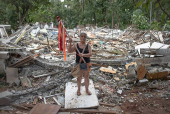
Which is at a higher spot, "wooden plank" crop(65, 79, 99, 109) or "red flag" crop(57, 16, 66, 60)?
"red flag" crop(57, 16, 66, 60)

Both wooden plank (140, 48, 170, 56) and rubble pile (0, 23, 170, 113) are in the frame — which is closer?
rubble pile (0, 23, 170, 113)

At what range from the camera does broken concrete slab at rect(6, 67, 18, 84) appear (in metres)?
5.37

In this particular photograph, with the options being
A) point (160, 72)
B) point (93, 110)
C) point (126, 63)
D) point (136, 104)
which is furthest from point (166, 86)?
point (93, 110)

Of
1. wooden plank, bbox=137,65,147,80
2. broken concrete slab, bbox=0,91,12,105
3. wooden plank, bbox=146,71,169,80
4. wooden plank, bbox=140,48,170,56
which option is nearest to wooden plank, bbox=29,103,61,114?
broken concrete slab, bbox=0,91,12,105

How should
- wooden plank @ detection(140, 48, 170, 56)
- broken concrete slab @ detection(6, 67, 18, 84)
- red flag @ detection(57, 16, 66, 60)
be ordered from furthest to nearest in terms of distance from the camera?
wooden plank @ detection(140, 48, 170, 56), broken concrete slab @ detection(6, 67, 18, 84), red flag @ detection(57, 16, 66, 60)

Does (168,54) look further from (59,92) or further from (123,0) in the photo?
(123,0)

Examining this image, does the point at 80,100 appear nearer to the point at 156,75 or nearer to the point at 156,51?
the point at 156,75

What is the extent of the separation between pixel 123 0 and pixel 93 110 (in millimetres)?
24942

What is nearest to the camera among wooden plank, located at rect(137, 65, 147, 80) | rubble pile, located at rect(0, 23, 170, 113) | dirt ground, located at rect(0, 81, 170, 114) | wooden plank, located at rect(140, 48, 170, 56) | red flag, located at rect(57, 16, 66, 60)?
dirt ground, located at rect(0, 81, 170, 114)

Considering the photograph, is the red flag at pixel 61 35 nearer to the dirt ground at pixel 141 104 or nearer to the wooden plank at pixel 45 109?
the wooden plank at pixel 45 109

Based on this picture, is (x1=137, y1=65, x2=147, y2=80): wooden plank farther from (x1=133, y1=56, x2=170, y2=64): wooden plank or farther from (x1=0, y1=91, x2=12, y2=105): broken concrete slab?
(x1=0, y1=91, x2=12, y2=105): broken concrete slab

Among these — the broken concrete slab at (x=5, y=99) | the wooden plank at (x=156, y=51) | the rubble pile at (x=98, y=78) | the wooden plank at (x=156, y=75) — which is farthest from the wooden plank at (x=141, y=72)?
the broken concrete slab at (x=5, y=99)

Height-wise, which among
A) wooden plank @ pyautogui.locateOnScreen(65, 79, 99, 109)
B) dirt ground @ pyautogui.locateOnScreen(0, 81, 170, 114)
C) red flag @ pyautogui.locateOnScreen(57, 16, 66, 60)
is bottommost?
dirt ground @ pyautogui.locateOnScreen(0, 81, 170, 114)

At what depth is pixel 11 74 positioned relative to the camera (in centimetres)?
549
